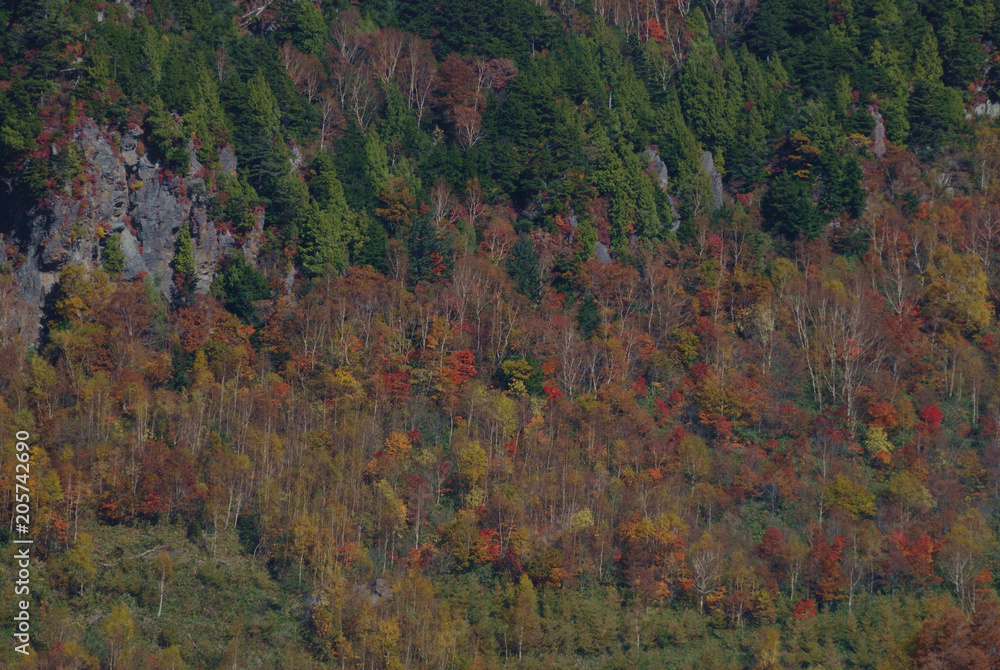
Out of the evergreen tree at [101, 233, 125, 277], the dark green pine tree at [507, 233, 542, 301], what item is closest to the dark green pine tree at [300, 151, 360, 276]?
the dark green pine tree at [507, 233, 542, 301]

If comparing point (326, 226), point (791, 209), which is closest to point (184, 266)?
point (326, 226)

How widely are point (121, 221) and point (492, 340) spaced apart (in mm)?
24538

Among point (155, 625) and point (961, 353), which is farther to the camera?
point (961, 353)

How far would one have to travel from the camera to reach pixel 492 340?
338ft

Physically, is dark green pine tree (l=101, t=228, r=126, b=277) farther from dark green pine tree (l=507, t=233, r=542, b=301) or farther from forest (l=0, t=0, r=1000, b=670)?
dark green pine tree (l=507, t=233, r=542, b=301)

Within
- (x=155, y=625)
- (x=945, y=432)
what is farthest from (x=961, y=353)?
(x=155, y=625)

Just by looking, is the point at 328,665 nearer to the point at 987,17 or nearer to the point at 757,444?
the point at 757,444

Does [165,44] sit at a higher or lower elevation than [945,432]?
higher

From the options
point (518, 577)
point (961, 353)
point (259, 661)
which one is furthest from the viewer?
point (961, 353)

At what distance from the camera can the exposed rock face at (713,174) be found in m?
124

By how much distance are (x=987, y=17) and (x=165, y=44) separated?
2717 inches

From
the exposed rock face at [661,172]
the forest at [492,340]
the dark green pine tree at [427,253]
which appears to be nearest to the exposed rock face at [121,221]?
the forest at [492,340]

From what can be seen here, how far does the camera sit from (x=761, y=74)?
132 meters

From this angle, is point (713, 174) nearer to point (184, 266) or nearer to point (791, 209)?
point (791, 209)
